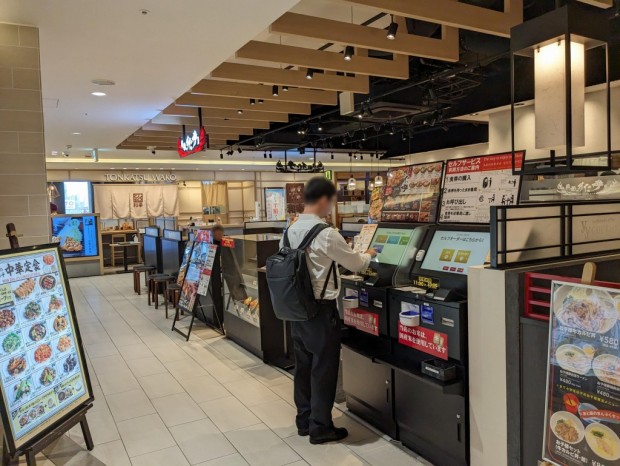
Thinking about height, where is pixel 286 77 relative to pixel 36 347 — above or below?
above

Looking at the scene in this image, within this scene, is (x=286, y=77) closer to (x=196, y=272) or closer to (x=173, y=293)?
(x=196, y=272)

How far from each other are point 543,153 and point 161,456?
546 centimetres

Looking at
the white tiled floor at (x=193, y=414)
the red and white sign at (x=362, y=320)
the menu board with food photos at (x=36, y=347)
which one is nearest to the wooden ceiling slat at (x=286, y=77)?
the menu board with food photos at (x=36, y=347)

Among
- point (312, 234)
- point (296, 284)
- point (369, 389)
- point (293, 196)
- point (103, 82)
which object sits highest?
point (103, 82)

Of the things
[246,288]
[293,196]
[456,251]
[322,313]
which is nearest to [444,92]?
[246,288]

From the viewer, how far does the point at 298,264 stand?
117 inches

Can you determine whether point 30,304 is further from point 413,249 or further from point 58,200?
point 58,200

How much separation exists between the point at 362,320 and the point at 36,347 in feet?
6.83

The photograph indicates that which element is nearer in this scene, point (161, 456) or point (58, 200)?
point (161, 456)

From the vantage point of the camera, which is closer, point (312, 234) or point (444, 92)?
point (312, 234)

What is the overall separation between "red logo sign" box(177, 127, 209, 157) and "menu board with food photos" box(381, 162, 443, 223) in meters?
3.87

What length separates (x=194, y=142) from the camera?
7.10 meters

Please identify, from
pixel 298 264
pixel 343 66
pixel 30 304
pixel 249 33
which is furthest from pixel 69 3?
pixel 343 66

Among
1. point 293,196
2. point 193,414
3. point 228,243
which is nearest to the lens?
point 193,414
